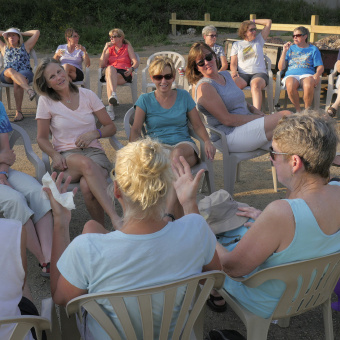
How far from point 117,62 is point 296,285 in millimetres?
6064

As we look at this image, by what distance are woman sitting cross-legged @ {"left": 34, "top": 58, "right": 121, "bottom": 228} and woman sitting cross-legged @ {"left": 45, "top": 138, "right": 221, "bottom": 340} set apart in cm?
175

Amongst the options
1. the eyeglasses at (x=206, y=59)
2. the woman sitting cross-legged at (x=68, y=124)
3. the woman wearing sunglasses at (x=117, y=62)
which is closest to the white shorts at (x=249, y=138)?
the eyeglasses at (x=206, y=59)

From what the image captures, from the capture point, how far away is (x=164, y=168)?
1.60 meters

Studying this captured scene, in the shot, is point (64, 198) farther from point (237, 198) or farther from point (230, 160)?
point (237, 198)

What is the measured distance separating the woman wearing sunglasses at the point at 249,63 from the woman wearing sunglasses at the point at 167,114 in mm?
2739

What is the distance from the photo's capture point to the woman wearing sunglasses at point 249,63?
640cm

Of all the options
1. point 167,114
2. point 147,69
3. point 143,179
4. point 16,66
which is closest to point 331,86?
point 147,69

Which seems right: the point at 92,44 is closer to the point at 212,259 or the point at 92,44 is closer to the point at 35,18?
the point at 35,18

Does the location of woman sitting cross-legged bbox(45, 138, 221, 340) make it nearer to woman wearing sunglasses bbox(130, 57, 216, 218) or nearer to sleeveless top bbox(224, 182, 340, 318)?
sleeveless top bbox(224, 182, 340, 318)

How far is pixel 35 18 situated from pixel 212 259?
18311mm

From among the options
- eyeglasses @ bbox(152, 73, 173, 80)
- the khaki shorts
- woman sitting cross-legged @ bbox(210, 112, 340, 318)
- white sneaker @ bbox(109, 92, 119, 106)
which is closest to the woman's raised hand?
woman sitting cross-legged @ bbox(210, 112, 340, 318)

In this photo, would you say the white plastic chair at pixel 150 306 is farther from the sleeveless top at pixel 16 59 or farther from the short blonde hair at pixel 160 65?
the sleeveless top at pixel 16 59

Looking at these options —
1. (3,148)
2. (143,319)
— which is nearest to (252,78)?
(3,148)

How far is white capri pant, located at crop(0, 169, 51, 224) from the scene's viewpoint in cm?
282
